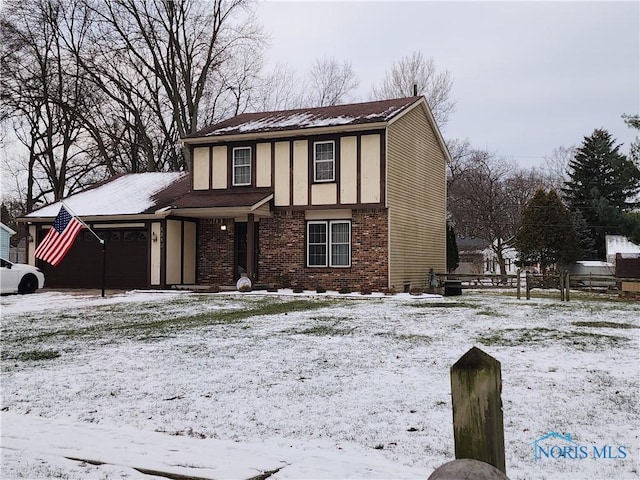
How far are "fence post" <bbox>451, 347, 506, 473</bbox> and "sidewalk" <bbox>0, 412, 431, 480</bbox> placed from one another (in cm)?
128

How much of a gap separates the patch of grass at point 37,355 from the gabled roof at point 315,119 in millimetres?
12908

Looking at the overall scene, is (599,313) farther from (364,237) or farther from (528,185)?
(528,185)

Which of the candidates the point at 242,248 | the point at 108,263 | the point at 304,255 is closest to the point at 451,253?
the point at 304,255

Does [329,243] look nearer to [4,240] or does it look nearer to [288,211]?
[288,211]

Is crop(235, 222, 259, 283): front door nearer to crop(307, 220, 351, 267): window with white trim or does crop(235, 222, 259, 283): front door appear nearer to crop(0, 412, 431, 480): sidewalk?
crop(307, 220, 351, 267): window with white trim

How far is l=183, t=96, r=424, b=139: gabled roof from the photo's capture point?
19.5 meters

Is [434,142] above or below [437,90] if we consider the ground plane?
below

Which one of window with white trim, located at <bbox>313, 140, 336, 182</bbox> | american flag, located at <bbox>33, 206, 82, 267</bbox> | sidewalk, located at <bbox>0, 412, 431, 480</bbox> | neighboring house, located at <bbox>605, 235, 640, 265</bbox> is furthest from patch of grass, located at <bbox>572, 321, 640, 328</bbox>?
neighboring house, located at <bbox>605, 235, 640, 265</bbox>

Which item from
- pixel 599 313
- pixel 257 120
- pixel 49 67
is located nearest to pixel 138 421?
pixel 599 313

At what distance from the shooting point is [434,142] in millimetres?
24438

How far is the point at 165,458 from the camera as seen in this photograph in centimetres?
419

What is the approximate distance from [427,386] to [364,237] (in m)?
13.4

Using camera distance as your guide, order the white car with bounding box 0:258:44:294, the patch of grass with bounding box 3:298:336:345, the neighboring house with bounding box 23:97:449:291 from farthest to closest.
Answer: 1. the neighboring house with bounding box 23:97:449:291
2. the white car with bounding box 0:258:44:294
3. the patch of grass with bounding box 3:298:336:345

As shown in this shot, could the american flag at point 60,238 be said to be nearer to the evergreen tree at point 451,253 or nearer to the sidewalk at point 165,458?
the sidewalk at point 165,458
